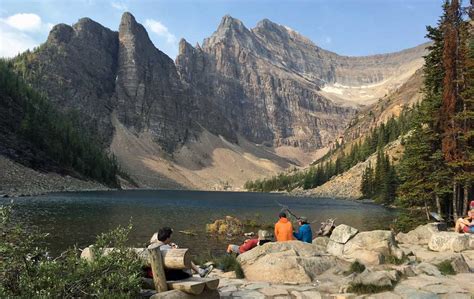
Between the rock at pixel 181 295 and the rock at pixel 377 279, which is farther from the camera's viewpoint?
the rock at pixel 377 279

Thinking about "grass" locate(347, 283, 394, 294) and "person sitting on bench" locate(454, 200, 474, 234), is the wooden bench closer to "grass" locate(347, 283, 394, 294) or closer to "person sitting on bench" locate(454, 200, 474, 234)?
"grass" locate(347, 283, 394, 294)

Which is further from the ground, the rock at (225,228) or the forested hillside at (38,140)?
the forested hillside at (38,140)

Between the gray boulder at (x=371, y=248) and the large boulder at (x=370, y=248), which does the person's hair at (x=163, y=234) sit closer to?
the large boulder at (x=370, y=248)

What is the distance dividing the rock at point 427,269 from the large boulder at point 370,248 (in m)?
1.98

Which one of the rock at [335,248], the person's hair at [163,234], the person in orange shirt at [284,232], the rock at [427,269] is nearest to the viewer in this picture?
the person's hair at [163,234]

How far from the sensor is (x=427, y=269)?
13805 millimetres

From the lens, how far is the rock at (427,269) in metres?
13.5

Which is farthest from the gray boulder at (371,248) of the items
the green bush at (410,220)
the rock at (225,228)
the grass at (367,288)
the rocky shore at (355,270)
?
the rock at (225,228)

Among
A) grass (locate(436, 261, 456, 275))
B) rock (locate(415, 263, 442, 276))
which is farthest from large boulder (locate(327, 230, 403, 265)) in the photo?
grass (locate(436, 261, 456, 275))

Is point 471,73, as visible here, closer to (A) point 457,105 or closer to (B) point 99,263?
(A) point 457,105

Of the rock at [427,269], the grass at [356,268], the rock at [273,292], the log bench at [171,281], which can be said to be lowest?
Result: the rock at [273,292]

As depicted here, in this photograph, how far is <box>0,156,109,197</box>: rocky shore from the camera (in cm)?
8794

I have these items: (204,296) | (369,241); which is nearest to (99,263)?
(204,296)

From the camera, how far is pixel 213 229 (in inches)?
1679
